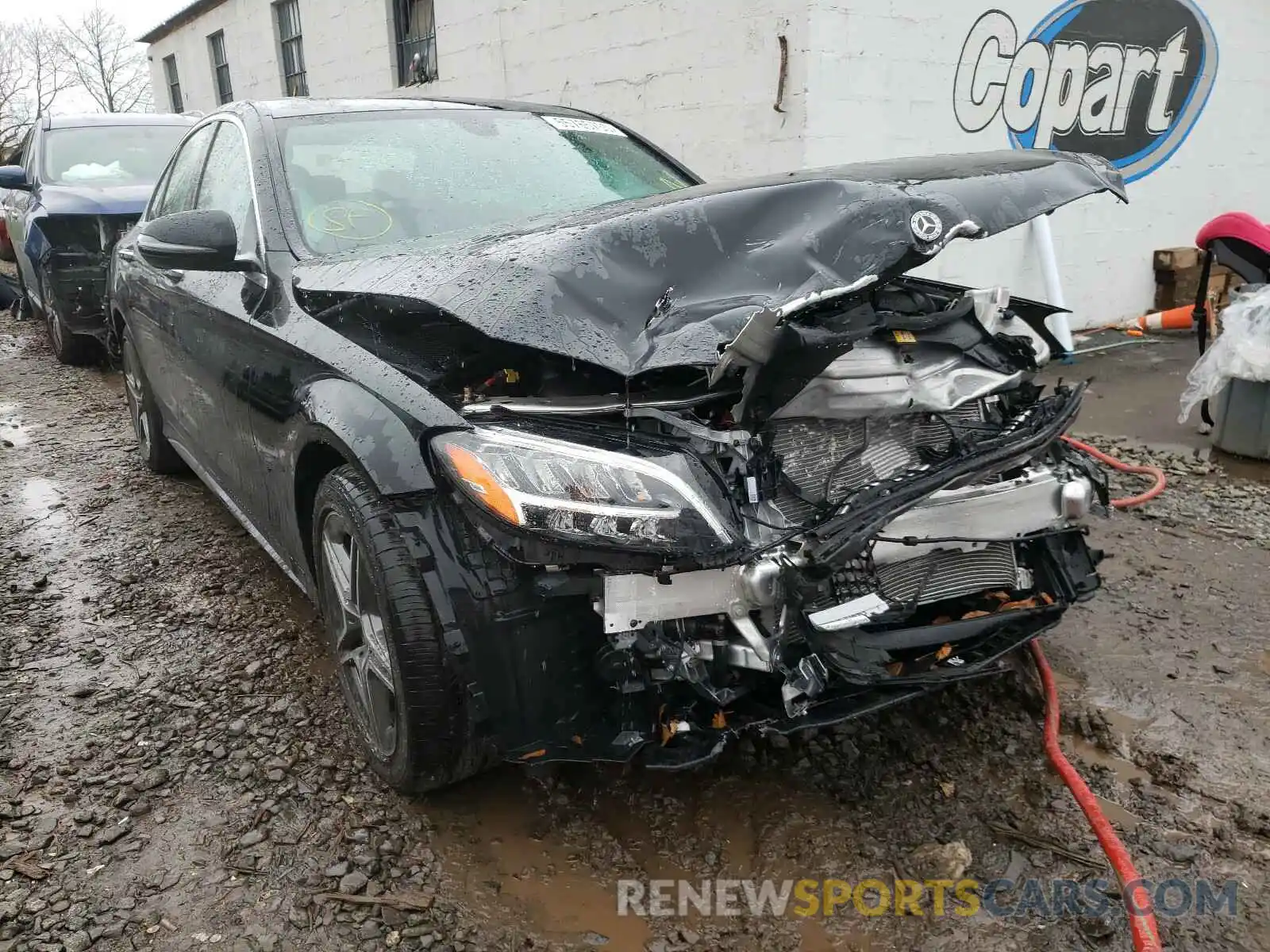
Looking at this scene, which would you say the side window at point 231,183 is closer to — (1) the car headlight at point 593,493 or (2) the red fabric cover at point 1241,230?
(1) the car headlight at point 593,493

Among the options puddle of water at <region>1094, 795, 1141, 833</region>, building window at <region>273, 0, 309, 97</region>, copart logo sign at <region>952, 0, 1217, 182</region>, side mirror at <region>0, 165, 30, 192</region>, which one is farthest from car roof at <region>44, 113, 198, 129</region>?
puddle of water at <region>1094, 795, 1141, 833</region>

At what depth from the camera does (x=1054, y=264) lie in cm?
707

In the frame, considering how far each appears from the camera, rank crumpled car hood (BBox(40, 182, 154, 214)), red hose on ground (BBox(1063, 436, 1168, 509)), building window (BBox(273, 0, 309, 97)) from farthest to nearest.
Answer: building window (BBox(273, 0, 309, 97)), crumpled car hood (BBox(40, 182, 154, 214)), red hose on ground (BBox(1063, 436, 1168, 509))

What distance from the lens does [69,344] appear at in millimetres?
7625

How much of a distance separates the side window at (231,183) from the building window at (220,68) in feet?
45.1

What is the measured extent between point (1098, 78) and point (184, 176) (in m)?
6.99

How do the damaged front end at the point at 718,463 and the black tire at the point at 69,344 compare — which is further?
the black tire at the point at 69,344

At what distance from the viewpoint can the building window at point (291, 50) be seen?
1254 centimetres

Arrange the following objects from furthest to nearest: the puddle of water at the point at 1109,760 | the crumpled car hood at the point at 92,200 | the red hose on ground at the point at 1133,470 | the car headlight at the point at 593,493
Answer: the crumpled car hood at the point at 92,200
the red hose on ground at the point at 1133,470
the puddle of water at the point at 1109,760
the car headlight at the point at 593,493

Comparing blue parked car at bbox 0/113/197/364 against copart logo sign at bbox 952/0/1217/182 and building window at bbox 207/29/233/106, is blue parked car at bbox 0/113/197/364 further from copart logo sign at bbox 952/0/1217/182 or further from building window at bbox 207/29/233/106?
building window at bbox 207/29/233/106

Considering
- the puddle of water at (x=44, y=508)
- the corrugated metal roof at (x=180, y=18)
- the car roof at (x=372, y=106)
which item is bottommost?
the puddle of water at (x=44, y=508)

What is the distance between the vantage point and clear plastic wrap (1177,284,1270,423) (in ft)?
14.9

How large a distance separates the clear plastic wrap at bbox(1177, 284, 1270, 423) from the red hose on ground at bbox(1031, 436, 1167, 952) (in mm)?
2604
